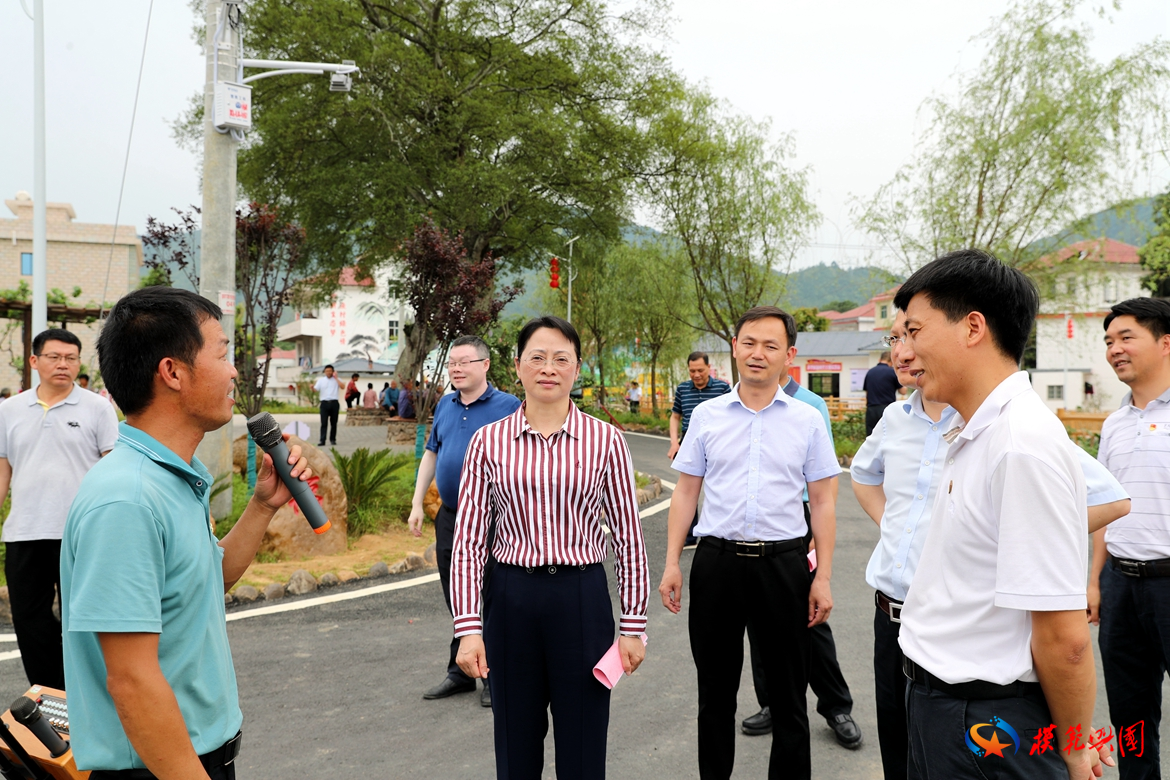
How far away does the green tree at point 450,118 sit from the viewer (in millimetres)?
21422

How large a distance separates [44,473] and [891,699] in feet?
14.2

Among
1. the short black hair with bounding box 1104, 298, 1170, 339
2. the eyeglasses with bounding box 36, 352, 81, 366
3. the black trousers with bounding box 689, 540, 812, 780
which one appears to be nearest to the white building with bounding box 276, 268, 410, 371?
the eyeglasses with bounding box 36, 352, 81, 366

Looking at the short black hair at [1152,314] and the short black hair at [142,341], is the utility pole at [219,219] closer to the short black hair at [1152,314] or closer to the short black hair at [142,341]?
the short black hair at [142,341]

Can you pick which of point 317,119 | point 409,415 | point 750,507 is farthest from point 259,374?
point 317,119

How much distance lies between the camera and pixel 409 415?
2108cm

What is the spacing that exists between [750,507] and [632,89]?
23.0 m

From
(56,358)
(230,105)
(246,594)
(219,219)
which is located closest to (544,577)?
(56,358)

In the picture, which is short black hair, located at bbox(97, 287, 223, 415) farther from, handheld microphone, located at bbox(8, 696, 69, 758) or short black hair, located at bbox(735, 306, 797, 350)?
short black hair, located at bbox(735, 306, 797, 350)

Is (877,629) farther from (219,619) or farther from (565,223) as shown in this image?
(565,223)

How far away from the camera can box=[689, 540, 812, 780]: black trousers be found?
10.8ft

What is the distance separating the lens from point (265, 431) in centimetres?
221

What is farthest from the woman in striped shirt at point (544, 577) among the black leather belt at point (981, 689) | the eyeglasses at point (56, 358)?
the eyeglasses at point (56, 358)

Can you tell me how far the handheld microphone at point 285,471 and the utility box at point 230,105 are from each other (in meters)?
7.19

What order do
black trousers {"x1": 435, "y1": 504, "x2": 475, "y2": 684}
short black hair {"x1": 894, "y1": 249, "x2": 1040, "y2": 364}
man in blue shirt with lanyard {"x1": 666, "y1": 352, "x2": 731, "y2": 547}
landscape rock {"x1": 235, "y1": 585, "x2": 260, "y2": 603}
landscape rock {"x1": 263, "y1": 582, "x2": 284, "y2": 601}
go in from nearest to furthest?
short black hair {"x1": 894, "y1": 249, "x2": 1040, "y2": 364} → black trousers {"x1": 435, "y1": 504, "x2": 475, "y2": 684} → landscape rock {"x1": 235, "y1": 585, "x2": 260, "y2": 603} → landscape rock {"x1": 263, "y1": 582, "x2": 284, "y2": 601} → man in blue shirt with lanyard {"x1": 666, "y1": 352, "x2": 731, "y2": 547}
